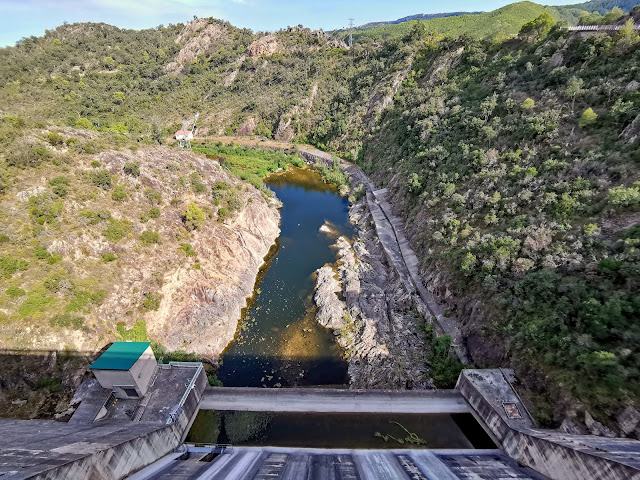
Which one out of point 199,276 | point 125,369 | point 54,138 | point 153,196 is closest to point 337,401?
point 125,369

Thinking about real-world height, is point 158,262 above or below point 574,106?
below

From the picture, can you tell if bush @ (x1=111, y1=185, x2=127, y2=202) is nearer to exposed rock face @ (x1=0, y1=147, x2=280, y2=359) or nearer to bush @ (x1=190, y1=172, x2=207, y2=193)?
exposed rock face @ (x1=0, y1=147, x2=280, y2=359)

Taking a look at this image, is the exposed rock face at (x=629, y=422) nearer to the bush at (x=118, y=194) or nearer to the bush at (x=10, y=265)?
the bush at (x=10, y=265)

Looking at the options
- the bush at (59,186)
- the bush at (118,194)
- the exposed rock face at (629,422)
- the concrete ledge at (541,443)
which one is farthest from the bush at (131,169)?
the exposed rock face at (629,422)

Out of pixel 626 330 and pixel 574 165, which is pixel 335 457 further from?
pixel 574 165

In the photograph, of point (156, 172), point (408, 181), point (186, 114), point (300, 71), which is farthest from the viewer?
point (300, 71)

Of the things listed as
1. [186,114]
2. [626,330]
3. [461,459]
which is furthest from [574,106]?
[186,114]

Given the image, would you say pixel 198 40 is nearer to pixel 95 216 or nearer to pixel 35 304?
pixel 95 216

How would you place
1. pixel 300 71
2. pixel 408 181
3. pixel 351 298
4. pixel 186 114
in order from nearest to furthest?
pixel 351 298
pixel 408 181
pixel 186 114
pixel 300 71
